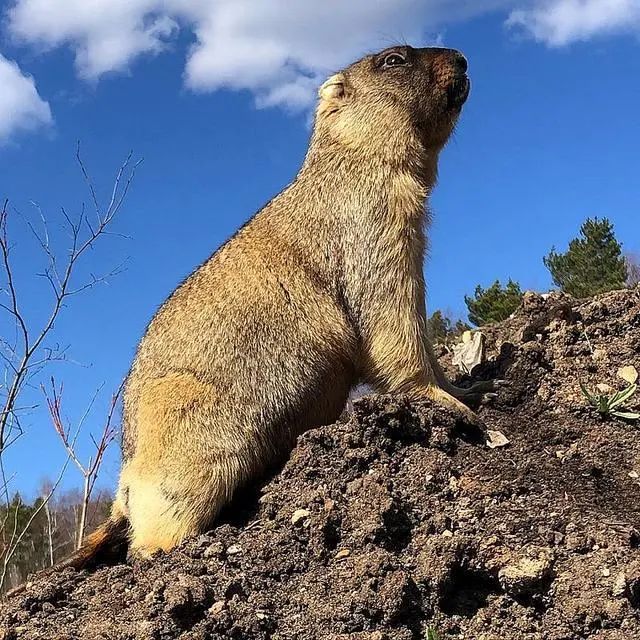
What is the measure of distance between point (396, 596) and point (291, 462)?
4.89ft

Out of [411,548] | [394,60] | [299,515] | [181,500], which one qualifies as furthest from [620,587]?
[394,60]

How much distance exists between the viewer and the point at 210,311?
6176 mm

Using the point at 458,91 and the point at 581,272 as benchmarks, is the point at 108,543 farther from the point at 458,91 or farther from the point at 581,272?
the point at 581,272

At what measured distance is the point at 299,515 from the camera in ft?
16.7

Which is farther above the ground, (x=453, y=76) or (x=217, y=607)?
(x=453, y=76)

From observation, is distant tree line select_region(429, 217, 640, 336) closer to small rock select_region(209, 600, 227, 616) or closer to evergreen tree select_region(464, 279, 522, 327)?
evergreen tree select_region(464, 279, 522, 327)

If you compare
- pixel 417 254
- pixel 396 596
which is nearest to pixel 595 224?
pixel 417 254

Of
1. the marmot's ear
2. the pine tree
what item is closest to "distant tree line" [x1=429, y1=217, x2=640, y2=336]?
the pine tree

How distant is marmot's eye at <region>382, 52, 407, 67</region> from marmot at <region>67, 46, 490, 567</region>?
0.7 inches

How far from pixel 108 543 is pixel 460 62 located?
472 cm

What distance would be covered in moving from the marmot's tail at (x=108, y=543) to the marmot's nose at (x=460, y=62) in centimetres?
444

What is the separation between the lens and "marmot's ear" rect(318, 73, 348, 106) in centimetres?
746

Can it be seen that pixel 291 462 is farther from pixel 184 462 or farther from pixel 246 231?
pixel 246 231

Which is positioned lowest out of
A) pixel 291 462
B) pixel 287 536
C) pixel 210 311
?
pixel 287 536
